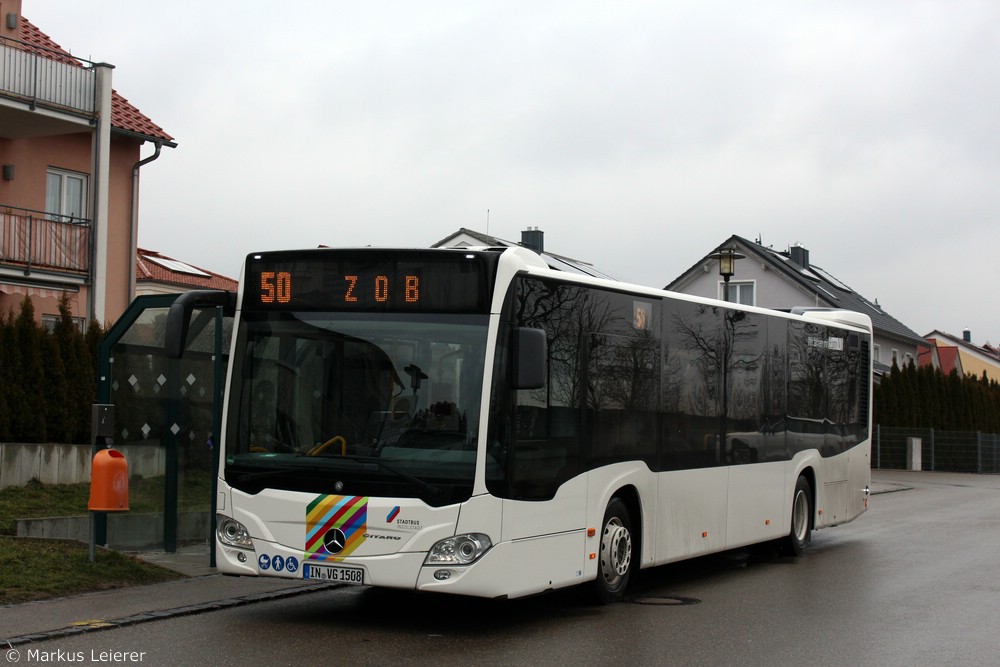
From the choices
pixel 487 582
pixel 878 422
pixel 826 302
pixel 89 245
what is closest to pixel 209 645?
pixel 487 582

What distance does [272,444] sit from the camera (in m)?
9.43

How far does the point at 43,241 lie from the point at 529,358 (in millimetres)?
18418

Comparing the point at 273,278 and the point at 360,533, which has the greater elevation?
the point at 273,278

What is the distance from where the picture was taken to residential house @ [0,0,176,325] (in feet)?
80.2

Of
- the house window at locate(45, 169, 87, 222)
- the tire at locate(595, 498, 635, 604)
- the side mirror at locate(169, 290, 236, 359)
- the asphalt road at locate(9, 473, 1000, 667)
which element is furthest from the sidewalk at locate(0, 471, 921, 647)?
the house window at locate(45, 169, 87, 222)

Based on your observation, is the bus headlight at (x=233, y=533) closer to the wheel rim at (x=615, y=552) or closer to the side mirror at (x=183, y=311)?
the side mirror at (x=183, y=311)

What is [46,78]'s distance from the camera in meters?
25.0

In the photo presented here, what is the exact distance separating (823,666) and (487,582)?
235 cm

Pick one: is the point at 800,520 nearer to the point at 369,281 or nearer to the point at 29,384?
the point at 369,281

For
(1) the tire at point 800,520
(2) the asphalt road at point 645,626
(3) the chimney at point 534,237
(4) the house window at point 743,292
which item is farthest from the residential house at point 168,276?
(2) the asphalt road at point 645,626

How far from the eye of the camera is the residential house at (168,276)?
4112cm

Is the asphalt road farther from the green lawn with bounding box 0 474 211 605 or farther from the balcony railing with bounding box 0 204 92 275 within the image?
the balcony railing with bounding box 0 204 92 275

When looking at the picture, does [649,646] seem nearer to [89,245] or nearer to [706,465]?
[706,465]

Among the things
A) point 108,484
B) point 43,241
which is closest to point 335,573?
point 108,484
